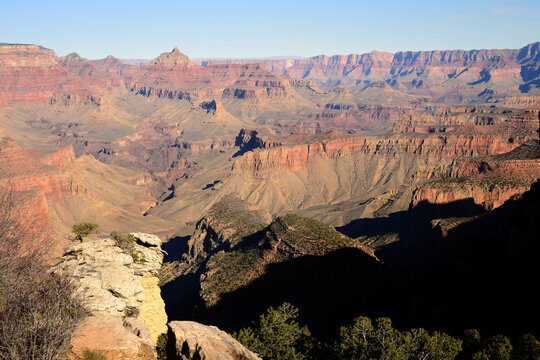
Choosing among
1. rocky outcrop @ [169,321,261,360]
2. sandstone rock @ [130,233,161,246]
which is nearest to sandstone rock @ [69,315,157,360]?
rocky outcrop @ [169,321,261,360]

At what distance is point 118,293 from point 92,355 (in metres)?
10.4

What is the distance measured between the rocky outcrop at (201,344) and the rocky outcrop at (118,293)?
1.76m

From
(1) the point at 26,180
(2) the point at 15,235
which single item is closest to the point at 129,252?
(2) the point at 15,235

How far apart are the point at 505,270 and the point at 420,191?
73.2 metres

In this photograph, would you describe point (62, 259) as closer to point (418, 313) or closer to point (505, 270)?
point (418, 313)

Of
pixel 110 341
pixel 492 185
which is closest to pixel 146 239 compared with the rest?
pixel 110 341

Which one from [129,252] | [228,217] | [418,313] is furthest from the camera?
[228,217]

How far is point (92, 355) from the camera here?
79.5ft

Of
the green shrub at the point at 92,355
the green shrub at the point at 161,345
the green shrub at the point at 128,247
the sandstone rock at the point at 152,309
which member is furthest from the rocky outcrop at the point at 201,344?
the green shrub at the point at 128,247

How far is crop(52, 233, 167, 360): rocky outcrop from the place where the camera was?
2622cm

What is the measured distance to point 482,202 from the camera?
120438 mm

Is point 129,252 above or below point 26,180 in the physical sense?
above

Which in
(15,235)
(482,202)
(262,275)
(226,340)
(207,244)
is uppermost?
(15,235)

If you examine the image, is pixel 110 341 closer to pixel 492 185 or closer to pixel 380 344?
pixel 380 344
